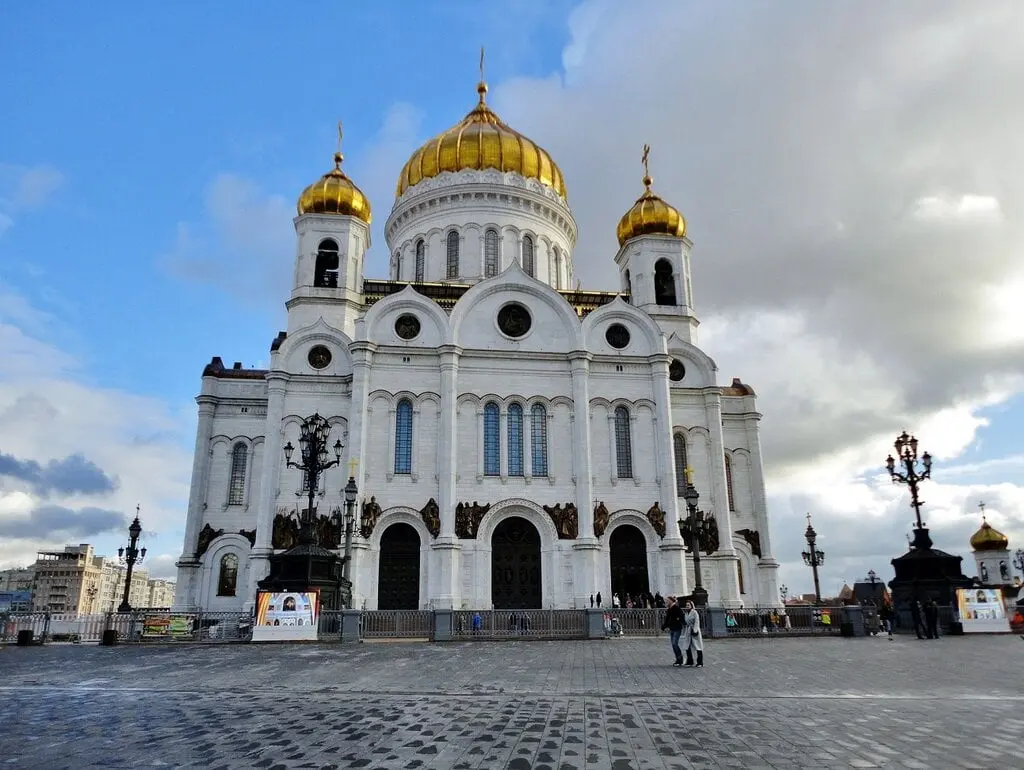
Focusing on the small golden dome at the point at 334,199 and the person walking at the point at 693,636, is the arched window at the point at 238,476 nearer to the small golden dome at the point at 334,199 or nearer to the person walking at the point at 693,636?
the small golden dome at the point at 334,199

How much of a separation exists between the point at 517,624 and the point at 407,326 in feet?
52.5

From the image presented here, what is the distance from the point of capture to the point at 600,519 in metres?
31.8

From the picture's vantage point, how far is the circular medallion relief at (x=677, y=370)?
37.1 meters

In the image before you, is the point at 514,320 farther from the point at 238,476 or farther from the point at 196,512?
the point at 196,512

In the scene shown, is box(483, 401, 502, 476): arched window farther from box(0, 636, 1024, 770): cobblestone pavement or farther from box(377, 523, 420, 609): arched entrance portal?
box(0, 636, 1024, 770): cobblestone pavement

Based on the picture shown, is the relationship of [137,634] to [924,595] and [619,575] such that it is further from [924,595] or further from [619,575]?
[924,595]

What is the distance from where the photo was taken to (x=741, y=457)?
37.4 m

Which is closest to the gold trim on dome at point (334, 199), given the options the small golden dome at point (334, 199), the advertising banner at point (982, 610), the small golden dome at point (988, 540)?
the small golden dome at point (334, 199)

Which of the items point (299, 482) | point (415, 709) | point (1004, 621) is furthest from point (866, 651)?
point (299, 482)

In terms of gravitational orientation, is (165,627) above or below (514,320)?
below

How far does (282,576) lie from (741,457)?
24.5 metres

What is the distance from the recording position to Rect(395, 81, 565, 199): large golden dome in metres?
41.2

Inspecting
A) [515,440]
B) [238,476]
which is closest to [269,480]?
[238,476]

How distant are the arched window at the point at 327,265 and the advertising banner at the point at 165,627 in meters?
18.6
